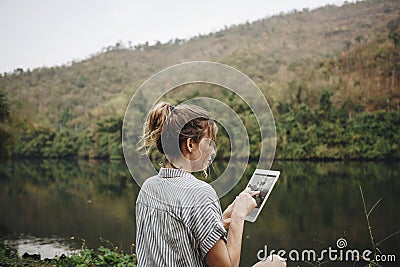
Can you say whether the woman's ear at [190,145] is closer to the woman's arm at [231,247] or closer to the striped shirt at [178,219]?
the striped shirt at [178,219]

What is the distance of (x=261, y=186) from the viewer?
1455 millimetres

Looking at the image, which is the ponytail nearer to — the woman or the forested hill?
the woman

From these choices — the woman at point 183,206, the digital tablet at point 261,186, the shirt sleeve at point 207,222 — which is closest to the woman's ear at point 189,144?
the woman at point 183,206

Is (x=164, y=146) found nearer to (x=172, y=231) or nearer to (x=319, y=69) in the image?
(x=172, y=231)

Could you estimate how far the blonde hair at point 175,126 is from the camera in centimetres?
125

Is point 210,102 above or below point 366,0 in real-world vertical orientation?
below

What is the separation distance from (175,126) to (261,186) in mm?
344

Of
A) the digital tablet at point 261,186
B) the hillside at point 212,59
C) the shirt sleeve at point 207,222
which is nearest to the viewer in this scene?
the shirt sleeve at point 207,222

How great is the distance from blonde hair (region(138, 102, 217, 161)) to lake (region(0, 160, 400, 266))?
2.62m

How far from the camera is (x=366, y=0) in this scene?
4647 centimetres

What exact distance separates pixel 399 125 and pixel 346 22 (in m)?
23.7

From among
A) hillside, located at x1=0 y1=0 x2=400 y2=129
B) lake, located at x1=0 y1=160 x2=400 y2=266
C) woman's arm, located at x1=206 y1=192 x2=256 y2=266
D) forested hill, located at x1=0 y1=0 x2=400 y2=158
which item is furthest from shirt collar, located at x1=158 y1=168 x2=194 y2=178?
→ hillside, located at x1=0 y1=0 x2=400 y2=129

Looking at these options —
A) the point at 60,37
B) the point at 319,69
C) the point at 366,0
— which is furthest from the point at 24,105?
the point at 366,0

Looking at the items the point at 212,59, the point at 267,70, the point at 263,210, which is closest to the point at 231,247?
the point at 263,210
